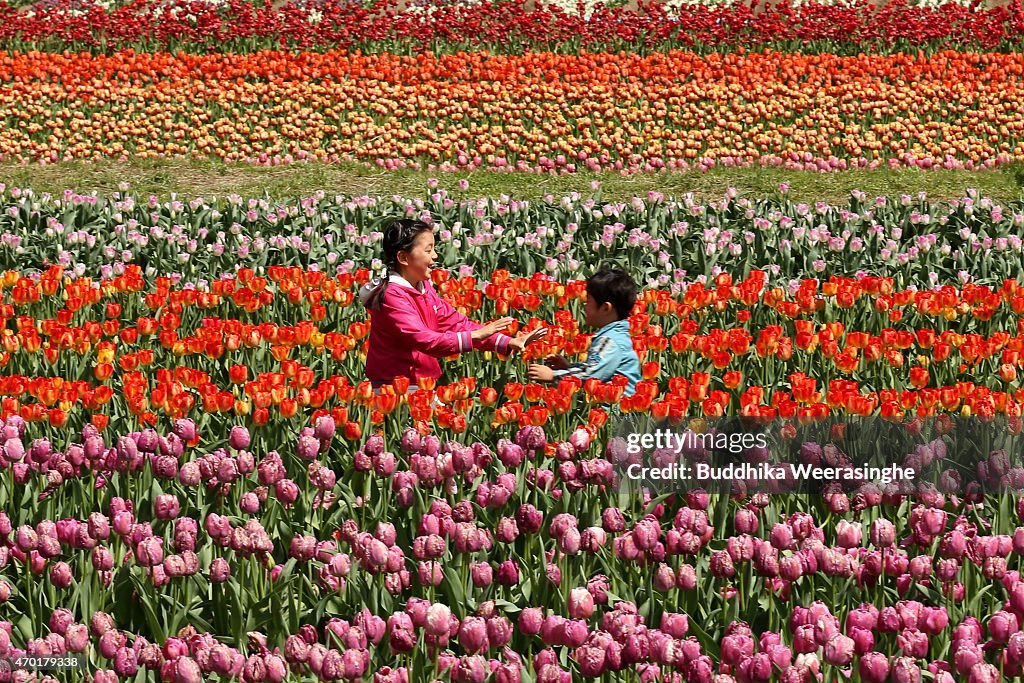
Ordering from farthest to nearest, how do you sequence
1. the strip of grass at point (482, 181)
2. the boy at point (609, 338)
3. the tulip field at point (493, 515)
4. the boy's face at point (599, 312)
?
the strip of grass at point (482, 181) < the boy's face at point (599, 312) < the boy at point (609, 338) < the tulip field at point (493, 515)

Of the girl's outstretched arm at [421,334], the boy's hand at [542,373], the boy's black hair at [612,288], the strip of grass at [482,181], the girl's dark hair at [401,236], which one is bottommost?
the strip of grass at [482,181]

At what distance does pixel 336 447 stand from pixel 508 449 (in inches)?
31.6

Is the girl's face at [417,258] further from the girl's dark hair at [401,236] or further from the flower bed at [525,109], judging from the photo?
the flower bed at [525,109]

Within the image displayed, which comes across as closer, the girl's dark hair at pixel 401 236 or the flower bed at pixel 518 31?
the girl's dark hair at pixel 401 236

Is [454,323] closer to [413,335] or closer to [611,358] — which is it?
[413,335]

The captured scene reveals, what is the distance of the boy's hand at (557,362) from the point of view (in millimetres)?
5289

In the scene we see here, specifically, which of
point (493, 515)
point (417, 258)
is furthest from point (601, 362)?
point (493, 515)

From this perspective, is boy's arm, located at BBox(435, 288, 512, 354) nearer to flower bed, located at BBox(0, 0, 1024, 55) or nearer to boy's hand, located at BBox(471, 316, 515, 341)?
boy's hand, located at BBox(471, 316, 515, 341)

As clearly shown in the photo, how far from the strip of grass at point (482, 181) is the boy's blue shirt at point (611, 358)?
5.57m

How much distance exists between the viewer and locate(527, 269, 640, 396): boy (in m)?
5.18

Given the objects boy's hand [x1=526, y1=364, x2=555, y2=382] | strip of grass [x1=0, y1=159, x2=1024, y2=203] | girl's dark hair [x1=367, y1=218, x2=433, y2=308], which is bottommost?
strip of grass [x1=0, y1=159, x2=1024, y2=203]

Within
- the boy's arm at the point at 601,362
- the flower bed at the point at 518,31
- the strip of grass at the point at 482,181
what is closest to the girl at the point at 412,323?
the boy's arm at the point at 601,362

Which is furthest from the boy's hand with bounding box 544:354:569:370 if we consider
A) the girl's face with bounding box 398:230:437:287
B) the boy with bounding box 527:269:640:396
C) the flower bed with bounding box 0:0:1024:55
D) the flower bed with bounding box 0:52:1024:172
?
the flower bed with bounding box 0:0:1024:55

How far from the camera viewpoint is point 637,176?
11.9m
